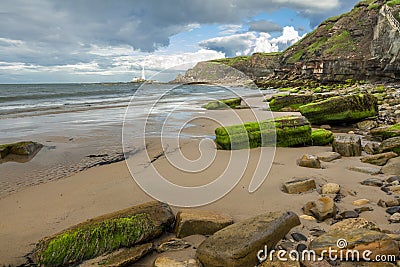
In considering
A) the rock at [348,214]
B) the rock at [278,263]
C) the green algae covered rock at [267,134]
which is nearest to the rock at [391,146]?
the green algae covered rock at [267,134]

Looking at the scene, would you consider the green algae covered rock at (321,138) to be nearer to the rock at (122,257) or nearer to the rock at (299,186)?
the rock at (299,186)

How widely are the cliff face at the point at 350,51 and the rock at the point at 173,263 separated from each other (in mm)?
6039

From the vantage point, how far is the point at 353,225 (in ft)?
9.48

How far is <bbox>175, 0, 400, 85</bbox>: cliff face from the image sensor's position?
3447 centimetres

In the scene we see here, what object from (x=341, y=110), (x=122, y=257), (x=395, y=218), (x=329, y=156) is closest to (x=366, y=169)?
(x=329, y=156)

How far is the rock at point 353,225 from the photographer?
2.82 meters

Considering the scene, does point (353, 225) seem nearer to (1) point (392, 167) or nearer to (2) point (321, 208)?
(2) point (321, 208)

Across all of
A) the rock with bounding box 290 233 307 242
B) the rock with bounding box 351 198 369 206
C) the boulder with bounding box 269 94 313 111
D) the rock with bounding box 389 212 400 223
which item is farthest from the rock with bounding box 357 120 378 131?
the rock with bounding box 290 233 307 242

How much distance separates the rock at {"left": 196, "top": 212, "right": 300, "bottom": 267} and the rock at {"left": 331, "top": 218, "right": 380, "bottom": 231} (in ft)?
1.69

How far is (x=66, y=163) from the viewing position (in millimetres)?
6121

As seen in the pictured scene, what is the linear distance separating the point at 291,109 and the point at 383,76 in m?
27.0

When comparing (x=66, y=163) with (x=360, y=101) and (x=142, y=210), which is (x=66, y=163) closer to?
(x=142, y=210)

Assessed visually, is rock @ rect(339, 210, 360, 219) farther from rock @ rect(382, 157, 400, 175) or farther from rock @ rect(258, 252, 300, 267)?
rock @ rect(382, 157, 400, 175)

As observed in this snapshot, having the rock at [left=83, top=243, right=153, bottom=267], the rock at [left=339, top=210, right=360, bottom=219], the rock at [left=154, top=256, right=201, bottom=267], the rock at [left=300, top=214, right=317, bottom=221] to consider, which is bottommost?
the rock at [left=154, top=256, right=201, bottom=267]
